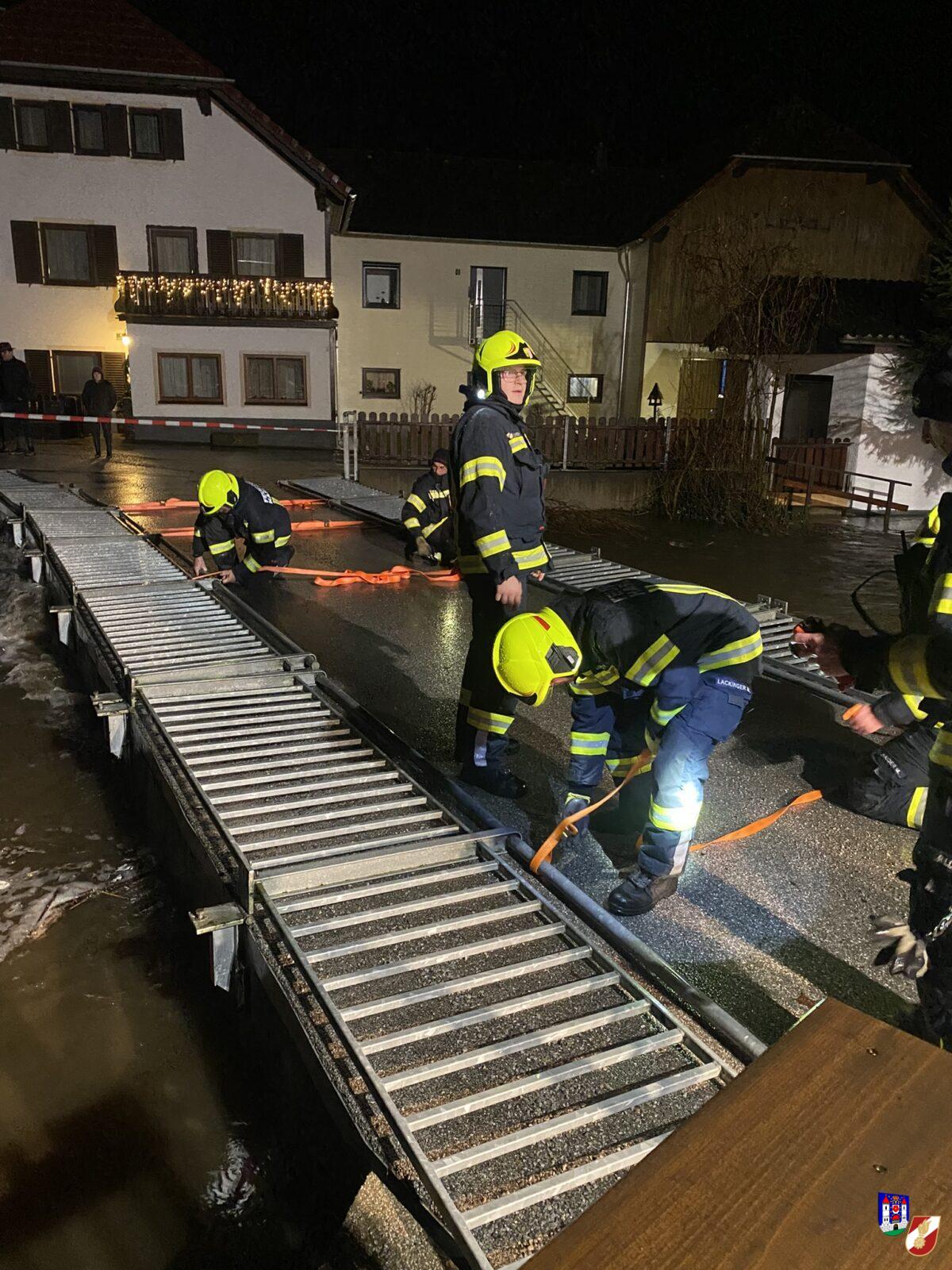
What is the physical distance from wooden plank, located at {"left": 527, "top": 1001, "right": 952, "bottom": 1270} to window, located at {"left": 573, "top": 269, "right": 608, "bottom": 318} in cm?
2536

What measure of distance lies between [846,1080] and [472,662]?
9.65 ft

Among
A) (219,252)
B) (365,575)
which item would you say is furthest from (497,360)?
(219,252)

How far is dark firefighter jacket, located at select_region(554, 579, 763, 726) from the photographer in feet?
9.81

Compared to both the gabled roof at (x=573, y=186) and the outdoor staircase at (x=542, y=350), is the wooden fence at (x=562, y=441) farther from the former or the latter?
the gabled roof at (x=573, y=186)

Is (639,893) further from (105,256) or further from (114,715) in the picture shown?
(105,256)

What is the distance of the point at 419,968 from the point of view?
2629mm

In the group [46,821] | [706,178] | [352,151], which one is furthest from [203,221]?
[46,821]

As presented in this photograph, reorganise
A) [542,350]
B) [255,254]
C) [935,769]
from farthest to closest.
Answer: [542,350] → [255,254] → [935,769]

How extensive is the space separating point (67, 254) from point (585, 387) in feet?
44.0

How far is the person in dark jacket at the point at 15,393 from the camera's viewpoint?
15.1 metres

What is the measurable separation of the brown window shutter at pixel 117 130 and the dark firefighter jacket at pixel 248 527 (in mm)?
17326

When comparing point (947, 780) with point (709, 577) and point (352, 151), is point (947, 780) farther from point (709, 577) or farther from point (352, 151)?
point (352, 151)

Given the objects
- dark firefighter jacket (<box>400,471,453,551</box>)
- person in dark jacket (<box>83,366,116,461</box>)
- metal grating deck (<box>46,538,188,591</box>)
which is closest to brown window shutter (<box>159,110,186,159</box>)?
person in dark jacket (<box>83,366,116,461</box>)

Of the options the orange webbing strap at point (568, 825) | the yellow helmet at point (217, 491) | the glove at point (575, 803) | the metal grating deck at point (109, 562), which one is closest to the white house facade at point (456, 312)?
the metal grating deck at point (109, 562)
